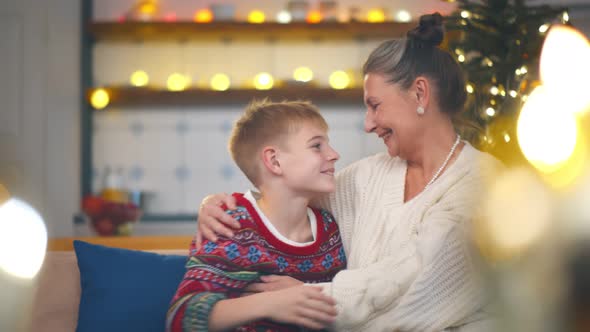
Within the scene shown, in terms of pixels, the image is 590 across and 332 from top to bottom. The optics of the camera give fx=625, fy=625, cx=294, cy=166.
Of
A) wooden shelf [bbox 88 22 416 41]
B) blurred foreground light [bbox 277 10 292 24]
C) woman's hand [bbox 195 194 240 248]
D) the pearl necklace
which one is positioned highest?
blurred foreground light [bbox 277 10 292 24]

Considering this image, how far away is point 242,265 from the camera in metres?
1.36

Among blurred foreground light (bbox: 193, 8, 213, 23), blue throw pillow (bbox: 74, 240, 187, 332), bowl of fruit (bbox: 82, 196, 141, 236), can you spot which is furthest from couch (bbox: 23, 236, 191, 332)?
blurred foreground light (bbox: 193, 8, 213, 23)

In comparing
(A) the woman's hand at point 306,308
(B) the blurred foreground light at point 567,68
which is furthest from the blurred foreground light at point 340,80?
(B) the blurred foreground light at point 567,68

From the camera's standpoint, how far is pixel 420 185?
1.60 metres

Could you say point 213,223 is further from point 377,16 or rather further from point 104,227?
point 377,16

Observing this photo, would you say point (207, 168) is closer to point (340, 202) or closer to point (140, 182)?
point (140, 182)

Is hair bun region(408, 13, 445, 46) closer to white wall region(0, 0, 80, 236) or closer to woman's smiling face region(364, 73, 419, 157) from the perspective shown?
woman's smiling face region(364, 73, 419, 157)

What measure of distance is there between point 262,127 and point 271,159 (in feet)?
0.29

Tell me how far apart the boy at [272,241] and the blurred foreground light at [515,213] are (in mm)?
1029

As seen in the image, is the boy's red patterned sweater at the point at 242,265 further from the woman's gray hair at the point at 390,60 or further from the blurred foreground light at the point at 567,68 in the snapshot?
the blurred foreground light at the point at 567,68

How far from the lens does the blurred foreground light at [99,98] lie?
13.7ft

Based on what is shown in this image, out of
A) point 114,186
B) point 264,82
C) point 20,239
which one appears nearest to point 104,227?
point 114,186

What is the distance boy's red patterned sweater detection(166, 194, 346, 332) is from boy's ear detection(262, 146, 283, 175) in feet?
0.33

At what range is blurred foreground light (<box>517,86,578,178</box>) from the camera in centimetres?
12
